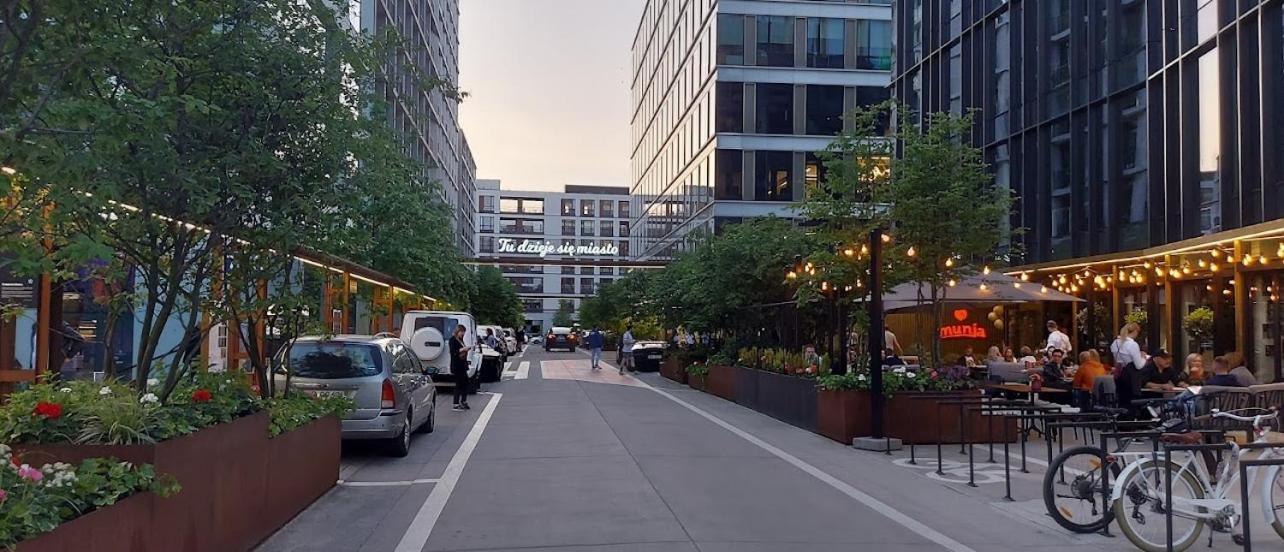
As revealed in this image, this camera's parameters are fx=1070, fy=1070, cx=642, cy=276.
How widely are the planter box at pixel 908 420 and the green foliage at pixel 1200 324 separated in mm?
7728

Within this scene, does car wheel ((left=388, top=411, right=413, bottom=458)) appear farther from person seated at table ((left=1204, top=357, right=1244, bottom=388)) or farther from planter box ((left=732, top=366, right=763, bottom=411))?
person seated at table ((left=1204, top=357, right=1244, bottom=388))

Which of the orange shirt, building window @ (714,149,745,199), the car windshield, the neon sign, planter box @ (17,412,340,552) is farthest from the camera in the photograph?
building window @ (714,149,745,199)

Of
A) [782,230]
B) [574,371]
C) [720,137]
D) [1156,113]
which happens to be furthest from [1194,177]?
[720,137]

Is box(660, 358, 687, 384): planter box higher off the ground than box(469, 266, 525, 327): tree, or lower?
lower

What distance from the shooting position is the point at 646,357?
136ft

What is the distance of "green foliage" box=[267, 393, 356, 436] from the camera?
8930mm

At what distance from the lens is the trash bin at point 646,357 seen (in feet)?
136

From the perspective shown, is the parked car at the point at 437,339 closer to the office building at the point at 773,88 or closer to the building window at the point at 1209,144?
the building window at the point at 1209,144

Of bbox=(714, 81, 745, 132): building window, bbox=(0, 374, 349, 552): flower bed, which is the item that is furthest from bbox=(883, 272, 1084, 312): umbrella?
bbox=(714, 81, 745, 132): building window

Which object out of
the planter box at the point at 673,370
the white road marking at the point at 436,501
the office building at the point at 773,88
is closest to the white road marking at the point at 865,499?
the white road marking at the point at 436,501

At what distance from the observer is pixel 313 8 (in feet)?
28.1

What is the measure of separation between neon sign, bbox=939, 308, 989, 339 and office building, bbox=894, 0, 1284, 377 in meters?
2.89

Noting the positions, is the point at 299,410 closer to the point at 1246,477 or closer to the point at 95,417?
the point at 95,417

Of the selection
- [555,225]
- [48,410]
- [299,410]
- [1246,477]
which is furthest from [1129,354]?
[555,225]
